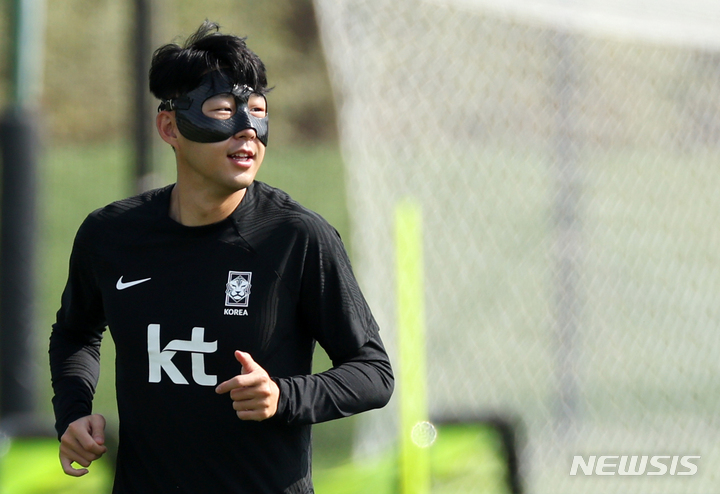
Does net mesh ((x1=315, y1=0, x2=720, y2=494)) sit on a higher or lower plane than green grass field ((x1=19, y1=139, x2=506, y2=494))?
higher

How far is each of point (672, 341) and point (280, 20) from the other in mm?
11510

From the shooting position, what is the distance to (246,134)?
2.34m

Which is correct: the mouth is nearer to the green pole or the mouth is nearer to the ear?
the ear

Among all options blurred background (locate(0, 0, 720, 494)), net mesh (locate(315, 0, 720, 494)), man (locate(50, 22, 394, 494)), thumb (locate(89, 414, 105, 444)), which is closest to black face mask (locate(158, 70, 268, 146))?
man (locate(50, 22, 394, 494))

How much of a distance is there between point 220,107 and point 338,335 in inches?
24.6

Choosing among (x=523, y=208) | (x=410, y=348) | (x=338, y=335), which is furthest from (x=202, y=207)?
(x=523, y=208)

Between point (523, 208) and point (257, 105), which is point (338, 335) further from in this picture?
point (523, 208)

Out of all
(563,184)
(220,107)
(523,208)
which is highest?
(220,107)

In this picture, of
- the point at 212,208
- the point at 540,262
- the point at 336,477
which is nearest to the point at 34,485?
the point at 336,477

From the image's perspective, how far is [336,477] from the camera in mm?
4812

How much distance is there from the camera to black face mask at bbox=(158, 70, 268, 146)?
2342 millimetres

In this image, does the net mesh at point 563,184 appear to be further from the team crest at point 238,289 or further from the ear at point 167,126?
the team crest at point 238,289

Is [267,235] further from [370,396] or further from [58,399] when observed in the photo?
[58,399]

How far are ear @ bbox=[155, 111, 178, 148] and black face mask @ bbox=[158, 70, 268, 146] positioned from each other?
0.06 meters
